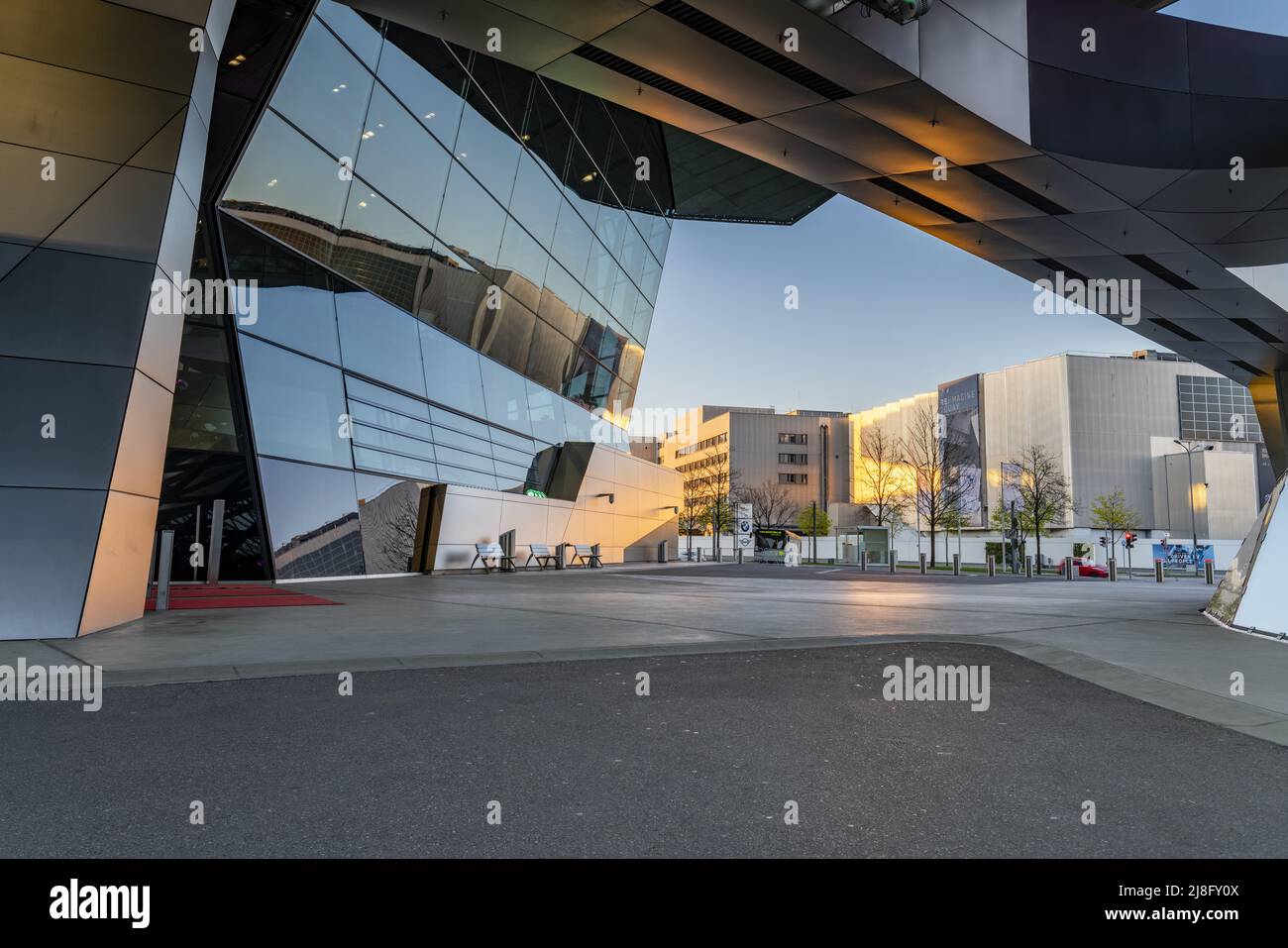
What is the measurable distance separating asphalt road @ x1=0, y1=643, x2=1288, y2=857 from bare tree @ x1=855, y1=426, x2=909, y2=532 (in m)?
72.9

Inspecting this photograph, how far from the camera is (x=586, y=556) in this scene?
29.0 m

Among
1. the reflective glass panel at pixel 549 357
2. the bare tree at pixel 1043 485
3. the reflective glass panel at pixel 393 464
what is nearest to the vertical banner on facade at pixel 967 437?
the bare tree at pixel 1043 485

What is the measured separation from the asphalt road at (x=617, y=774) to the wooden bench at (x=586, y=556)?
22.5 metres

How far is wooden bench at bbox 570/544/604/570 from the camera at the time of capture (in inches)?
1105

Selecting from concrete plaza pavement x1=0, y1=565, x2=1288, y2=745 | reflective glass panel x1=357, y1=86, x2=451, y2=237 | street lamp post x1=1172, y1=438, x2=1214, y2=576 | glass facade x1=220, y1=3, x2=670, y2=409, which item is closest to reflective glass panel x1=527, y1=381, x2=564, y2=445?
glass facade x1=220, y1=3, x2=670, y2=409

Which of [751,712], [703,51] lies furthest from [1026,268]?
A: [751,712]

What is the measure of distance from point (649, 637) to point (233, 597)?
7.72 metres

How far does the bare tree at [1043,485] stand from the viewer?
68.2 metres

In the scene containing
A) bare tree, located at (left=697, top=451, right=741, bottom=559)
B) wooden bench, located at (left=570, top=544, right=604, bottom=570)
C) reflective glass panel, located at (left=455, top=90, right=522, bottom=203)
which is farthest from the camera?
bare tree, located at (left=697, top=451, right=741, bottom=559)

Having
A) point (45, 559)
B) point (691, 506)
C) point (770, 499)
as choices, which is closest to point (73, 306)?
point (45, 559)

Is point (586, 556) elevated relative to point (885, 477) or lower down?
lower down

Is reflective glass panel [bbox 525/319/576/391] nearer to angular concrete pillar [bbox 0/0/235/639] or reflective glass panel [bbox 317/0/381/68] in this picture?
reflective glass panel [bbox 317/0/381/68]

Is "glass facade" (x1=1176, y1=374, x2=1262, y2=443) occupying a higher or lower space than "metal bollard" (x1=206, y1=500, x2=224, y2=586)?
higher

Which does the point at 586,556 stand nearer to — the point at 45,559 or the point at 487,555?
the point at 487,555
